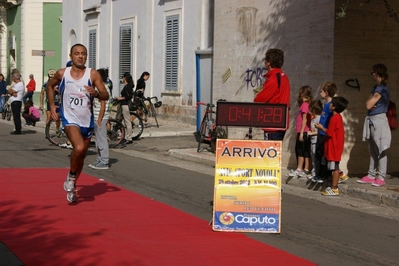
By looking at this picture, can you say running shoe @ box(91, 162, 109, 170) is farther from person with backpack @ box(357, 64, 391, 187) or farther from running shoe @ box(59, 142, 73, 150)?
person with backpack @ box(357, 64, 391, 187)

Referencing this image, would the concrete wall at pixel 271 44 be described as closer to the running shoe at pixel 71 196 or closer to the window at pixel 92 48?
the running shoe at pixel 71 196

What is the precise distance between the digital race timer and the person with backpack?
3.37 metres

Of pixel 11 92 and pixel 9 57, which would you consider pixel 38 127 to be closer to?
pixel 11 92

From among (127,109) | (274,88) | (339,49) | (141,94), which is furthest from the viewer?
(141,94)

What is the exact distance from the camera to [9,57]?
44.2m

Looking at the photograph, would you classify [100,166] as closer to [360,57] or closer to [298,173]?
[298,173]

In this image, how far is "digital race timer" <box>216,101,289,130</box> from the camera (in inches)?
357

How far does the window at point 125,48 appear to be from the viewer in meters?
27.4

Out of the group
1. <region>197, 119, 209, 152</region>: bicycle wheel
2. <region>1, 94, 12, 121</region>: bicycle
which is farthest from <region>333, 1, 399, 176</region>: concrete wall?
<region>1, 94, 12, 121</region>: bicycle

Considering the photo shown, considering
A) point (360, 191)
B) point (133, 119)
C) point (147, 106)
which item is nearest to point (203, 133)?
point (133, 119)

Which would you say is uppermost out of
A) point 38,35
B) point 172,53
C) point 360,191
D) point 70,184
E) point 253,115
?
point 38,35

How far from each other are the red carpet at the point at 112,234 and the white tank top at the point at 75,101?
114 centimetres

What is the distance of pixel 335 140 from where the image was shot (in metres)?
11.8

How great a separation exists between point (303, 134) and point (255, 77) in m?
3.18
